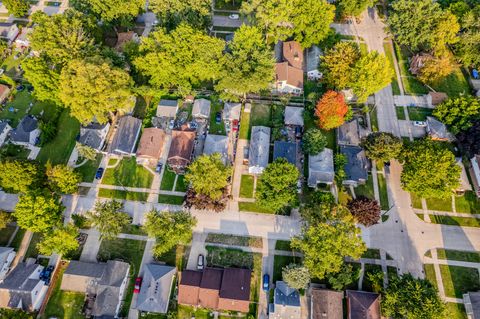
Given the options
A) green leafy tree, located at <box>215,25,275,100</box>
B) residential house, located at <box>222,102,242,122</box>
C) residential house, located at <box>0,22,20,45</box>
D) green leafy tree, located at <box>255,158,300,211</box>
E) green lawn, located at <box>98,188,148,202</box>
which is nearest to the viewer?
green leafy tree, located at <box>255,158,300,211</box>

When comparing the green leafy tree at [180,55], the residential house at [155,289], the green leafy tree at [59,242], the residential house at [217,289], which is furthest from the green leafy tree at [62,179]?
the residential house at [217,289]

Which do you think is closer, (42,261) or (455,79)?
(42,261)

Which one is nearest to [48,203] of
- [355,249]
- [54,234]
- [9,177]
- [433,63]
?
[54,234]

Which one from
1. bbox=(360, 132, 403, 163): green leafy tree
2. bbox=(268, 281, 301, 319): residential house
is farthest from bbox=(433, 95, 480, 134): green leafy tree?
bbox=(268, 281, 301, 319): residential house

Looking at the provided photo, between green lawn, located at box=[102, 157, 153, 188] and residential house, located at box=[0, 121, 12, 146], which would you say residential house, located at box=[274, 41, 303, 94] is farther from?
residential house, located at box=[0, 121, 12, 146]

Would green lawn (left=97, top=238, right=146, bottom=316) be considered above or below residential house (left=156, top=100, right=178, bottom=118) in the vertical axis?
below

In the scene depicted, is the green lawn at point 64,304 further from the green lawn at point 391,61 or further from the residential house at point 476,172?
the green lawn at point 391,61

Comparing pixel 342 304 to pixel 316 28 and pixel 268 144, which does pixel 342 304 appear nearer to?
pixel 268 144
